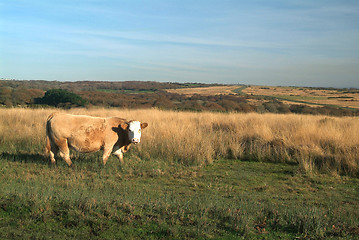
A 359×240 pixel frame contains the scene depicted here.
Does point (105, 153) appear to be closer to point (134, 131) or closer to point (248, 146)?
point (134, 131)

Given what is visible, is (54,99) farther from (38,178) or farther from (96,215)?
(96,215)

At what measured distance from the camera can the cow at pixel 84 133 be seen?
8539 mm

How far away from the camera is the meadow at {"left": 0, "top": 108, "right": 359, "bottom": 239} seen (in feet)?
15.4

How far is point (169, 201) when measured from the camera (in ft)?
19.8

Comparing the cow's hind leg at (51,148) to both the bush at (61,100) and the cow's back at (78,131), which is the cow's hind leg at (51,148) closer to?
the cow's back at (78,131)

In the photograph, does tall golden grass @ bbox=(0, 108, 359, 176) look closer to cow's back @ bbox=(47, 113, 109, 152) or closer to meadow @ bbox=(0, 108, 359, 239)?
meadow @ bbox=(0, 108, 359, 239)

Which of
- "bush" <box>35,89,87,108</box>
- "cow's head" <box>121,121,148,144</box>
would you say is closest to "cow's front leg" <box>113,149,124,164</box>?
"cow's head" <box>121,121,148,144</box>

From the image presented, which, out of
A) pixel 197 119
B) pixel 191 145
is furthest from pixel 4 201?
pixel 197 119

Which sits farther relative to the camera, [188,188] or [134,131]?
[134,131]

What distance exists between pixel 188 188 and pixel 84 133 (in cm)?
340

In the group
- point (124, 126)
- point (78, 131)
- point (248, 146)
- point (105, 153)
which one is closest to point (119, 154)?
point (105, 153)

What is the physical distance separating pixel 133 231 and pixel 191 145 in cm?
675

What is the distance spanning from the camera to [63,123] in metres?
8.53

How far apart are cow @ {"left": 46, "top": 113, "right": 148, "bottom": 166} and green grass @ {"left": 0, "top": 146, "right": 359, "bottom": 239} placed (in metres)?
0.57
